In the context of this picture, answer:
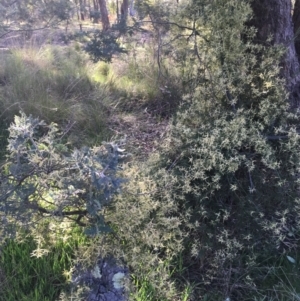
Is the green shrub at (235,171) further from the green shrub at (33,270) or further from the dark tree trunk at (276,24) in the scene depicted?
the green shrub at (33,270)

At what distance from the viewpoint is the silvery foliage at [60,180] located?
1588 millimetres

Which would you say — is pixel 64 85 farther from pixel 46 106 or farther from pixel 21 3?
pixel 21 3

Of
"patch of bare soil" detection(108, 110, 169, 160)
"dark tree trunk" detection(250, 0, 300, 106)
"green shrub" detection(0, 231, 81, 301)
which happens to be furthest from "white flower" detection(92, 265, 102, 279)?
"dark tree trunk" detection(250, 0, 300, 106)

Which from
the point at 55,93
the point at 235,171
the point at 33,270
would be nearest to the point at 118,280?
A: the point at 33,270

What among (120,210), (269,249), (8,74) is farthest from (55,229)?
(8,74)

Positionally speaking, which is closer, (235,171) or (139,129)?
(235,171)

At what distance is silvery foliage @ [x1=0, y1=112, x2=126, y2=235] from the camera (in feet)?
5.21

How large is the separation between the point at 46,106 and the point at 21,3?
1.96m

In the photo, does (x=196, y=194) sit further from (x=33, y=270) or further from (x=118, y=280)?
(x=33, y=270)

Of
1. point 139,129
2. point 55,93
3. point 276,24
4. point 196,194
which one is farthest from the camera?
point 55,93

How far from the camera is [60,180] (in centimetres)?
173

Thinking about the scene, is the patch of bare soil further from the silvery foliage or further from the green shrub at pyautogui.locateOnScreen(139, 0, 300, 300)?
the silvery foliage

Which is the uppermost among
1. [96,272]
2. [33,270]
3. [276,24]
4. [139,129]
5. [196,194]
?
[276,24]

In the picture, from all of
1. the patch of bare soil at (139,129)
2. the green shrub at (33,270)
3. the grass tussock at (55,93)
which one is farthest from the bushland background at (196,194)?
the grass tussock at (55,93)
